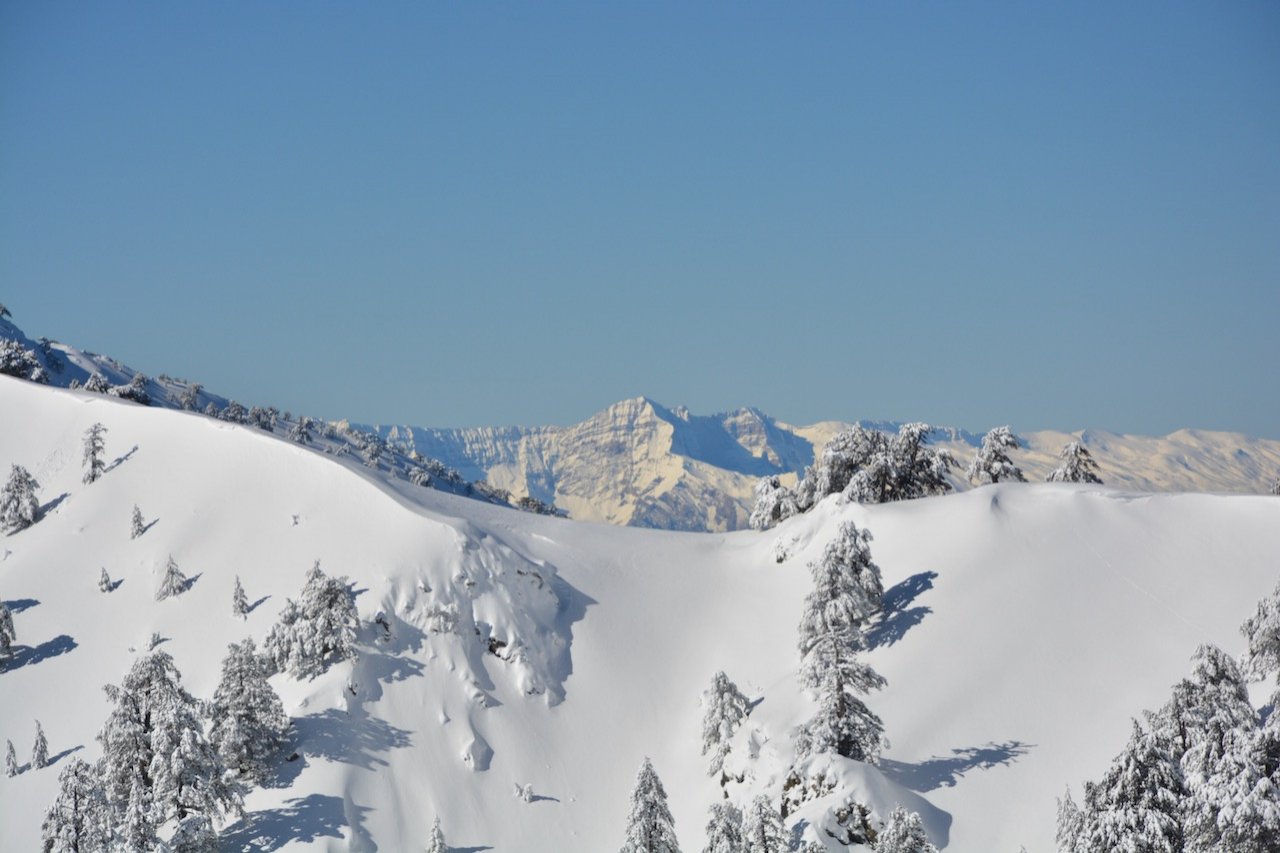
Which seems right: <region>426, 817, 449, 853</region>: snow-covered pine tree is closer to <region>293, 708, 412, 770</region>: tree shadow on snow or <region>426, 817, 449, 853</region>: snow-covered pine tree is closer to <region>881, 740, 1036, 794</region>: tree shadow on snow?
<region>293, 708, 412, 770</region>: tree shadow on snow

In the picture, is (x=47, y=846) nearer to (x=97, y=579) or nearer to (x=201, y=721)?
(x=201, y=721)

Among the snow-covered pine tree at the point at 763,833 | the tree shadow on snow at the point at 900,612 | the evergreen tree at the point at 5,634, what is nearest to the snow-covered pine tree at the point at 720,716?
the tree shadow on snow at the point at 900,612

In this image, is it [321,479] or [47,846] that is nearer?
[47,846]

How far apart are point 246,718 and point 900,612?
4306cm

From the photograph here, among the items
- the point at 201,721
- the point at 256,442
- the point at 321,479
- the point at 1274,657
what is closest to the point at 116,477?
the point at 256,442

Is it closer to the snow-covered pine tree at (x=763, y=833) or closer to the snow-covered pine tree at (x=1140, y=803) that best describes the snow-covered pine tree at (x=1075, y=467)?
the snow-covered pine tree at (x=1140, y=803)

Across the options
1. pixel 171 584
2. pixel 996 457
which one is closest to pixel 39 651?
pixel 171 584

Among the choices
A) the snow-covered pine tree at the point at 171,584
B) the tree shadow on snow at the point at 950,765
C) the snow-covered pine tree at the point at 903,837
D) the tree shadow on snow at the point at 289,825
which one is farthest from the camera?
the snow-covered pine tree at the point at 171,584

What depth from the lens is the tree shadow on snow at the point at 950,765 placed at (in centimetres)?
6341

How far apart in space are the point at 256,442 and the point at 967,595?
62.6 m

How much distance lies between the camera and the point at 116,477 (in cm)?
10231

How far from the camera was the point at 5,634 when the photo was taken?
8169cm

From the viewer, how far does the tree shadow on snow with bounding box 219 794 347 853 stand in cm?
6181

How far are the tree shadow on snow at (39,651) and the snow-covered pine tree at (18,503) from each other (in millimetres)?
18434
